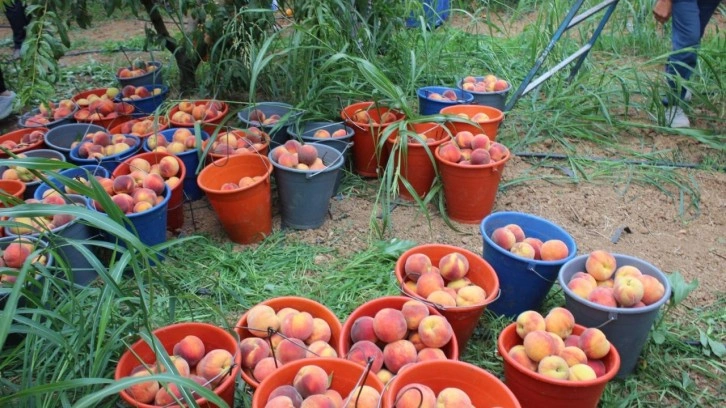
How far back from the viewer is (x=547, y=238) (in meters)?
2.10

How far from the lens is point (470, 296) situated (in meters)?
1.76

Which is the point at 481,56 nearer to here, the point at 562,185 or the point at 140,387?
the point at 562,185

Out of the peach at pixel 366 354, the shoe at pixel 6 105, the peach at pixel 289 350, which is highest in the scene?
the peach at pixel 366 354

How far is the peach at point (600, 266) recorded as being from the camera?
1.81 m

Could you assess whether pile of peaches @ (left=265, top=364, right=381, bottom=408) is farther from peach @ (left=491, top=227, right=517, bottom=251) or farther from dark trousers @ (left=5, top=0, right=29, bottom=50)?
dark trousers @ (left=5, top=0, right=29, bottom=50)

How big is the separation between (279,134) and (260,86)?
2.67 ft

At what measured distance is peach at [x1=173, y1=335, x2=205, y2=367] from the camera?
1.52m

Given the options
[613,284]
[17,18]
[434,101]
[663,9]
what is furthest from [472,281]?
[17,18]

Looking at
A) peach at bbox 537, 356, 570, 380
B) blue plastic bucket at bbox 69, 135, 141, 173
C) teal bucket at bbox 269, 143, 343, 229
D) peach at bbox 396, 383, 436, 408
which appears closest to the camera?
peach at bbox 396, 383, 436, 408

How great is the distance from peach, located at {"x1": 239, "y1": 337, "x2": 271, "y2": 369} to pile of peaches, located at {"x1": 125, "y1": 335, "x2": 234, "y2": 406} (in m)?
0.06

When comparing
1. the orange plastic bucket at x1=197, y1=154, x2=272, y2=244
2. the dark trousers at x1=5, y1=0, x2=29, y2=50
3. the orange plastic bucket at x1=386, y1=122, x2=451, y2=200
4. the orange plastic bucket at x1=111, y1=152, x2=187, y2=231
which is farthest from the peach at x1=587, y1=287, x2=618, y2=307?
the dark trousers at x1=5, y1=0, x2=29, y2=50

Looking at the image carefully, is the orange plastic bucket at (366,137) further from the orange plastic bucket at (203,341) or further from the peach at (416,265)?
the orange plastic bucket at (203,341)

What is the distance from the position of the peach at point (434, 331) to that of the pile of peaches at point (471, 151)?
110cm

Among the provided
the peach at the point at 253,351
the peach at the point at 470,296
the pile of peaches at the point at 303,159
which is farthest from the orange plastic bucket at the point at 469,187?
the peach at the point at 253,351
